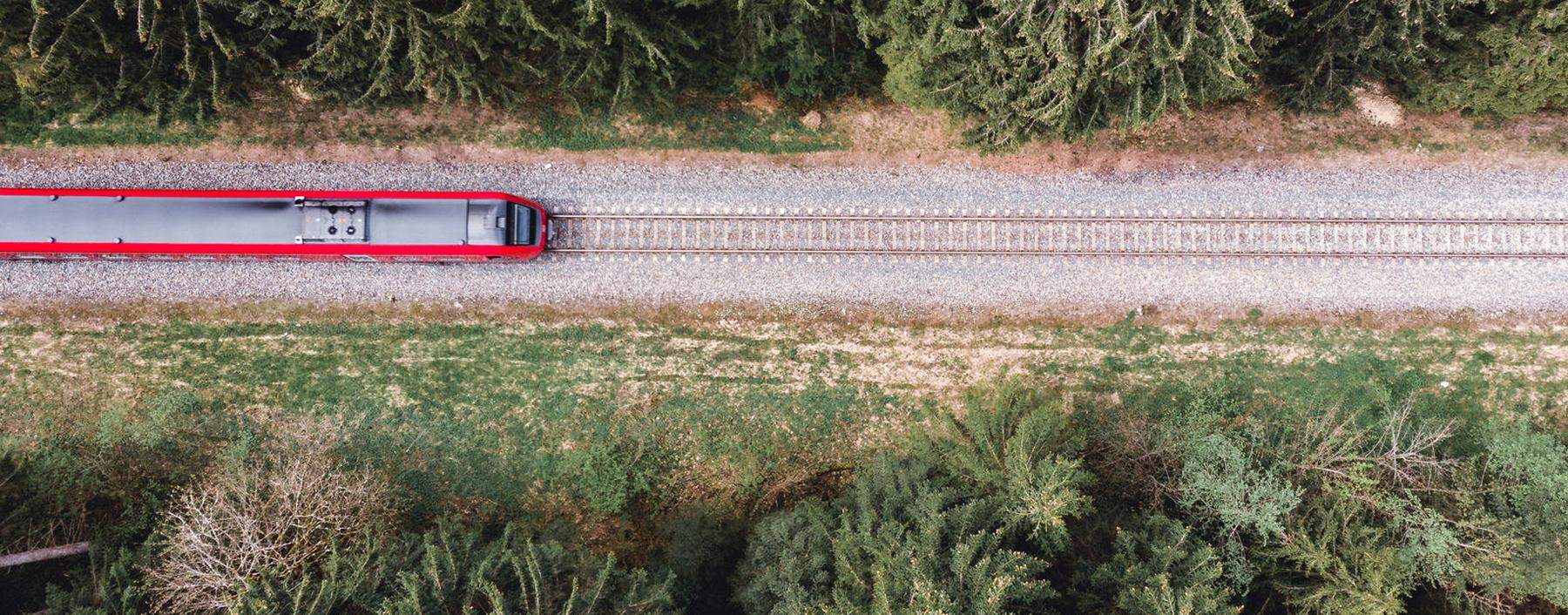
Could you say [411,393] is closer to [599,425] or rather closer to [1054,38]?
[599,425]

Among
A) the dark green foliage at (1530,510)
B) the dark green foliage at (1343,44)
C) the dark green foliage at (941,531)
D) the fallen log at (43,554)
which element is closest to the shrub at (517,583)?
the dark green foliage at (941,531)

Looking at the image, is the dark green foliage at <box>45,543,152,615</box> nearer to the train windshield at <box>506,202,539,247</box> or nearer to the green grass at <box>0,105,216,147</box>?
the green grass at <box>0,105,216,147</box>

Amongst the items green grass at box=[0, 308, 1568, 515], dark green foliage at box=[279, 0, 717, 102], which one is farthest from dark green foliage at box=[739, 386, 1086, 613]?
dark green foliage at box=[279, 0, 717, 102]

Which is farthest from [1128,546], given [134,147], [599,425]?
[134,147]

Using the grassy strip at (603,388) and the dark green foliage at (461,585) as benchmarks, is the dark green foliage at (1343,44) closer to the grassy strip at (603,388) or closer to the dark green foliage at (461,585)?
the grassy strip at (603,388)

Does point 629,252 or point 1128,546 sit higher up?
point 629,252

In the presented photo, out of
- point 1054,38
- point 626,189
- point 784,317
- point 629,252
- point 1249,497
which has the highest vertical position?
point 1054,38

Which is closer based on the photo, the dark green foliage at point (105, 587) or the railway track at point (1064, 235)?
the dark green foliage at point (105, 587)
